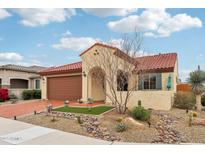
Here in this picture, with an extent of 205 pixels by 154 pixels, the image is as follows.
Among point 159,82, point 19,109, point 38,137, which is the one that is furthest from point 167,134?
point 19,109

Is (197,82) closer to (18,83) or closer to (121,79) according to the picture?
(121,79)

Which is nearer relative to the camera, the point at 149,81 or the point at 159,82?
the point at 159,82

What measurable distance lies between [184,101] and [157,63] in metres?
3.69

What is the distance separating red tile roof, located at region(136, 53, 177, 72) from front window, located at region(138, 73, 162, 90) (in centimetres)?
50

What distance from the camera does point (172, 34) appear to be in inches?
599

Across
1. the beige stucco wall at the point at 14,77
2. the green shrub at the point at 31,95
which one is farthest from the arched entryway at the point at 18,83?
the green shrub at the point at 31,95

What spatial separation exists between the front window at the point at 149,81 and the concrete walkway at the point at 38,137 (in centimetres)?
845

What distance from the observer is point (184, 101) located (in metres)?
14.4

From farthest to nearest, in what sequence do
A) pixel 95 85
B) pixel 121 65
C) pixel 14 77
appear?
pixel 14 77, pixel 95 85, pixel 121 65

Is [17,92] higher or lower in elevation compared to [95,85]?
lower

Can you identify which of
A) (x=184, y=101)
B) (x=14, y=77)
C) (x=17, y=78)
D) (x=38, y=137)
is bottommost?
(x=38, y=137)

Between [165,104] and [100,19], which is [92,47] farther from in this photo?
[165,104]

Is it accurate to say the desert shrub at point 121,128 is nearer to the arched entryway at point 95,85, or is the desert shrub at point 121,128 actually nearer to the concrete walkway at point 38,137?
the concrete walkway at point 38,137

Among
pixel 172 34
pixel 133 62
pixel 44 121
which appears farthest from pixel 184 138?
pixel 172 34
